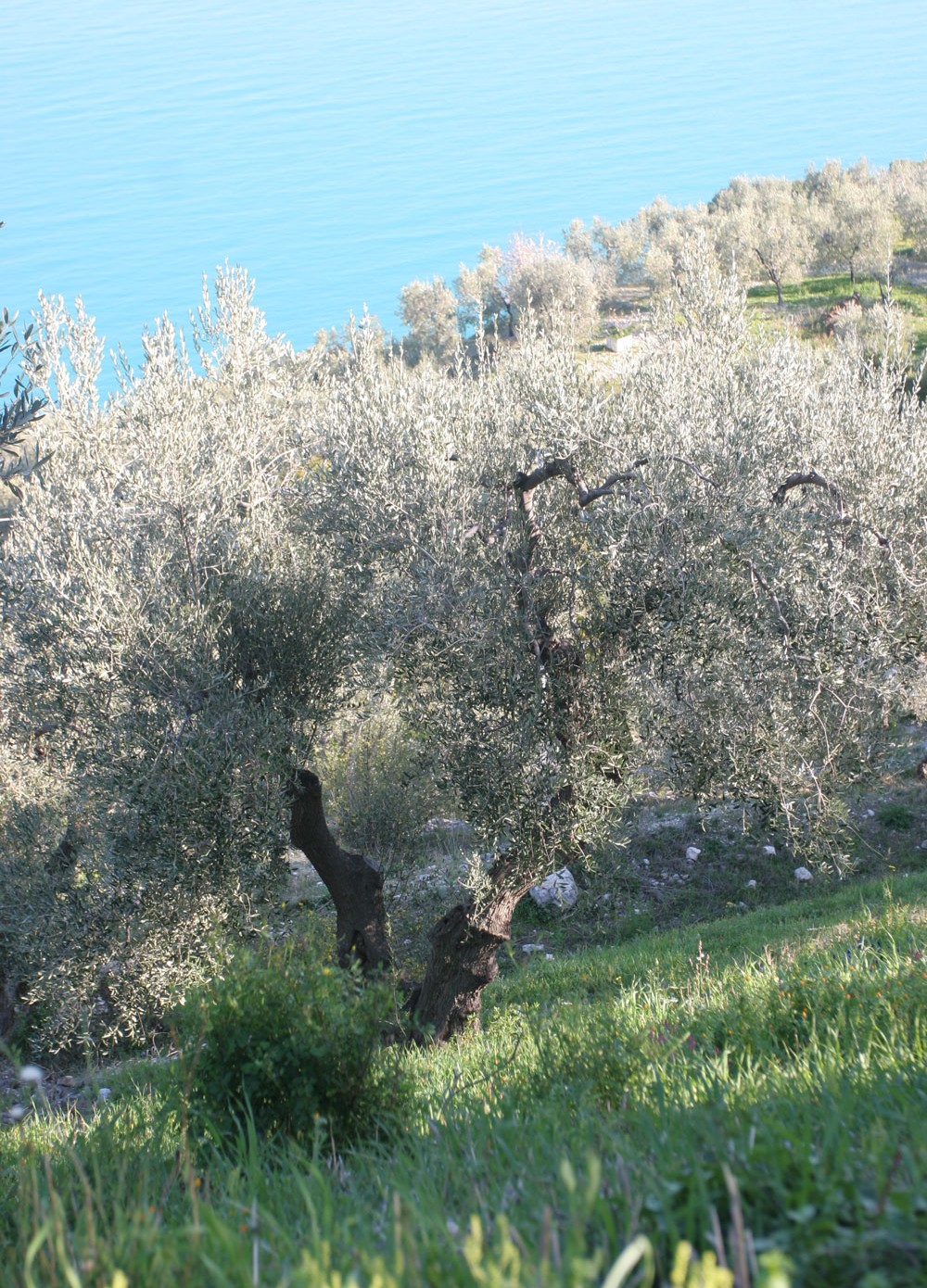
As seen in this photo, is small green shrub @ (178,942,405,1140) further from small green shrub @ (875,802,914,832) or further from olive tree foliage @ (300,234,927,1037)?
small green shrub @ (875,802,914,832)

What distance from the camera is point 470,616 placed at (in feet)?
24.8

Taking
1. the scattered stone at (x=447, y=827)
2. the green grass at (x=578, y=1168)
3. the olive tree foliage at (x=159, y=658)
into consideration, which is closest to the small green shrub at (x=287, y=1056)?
the green grass at (x=578, y=1168)

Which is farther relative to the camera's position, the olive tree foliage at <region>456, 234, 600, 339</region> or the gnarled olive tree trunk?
the olive tree foliage at <region>456, 234, 600, 339</region>

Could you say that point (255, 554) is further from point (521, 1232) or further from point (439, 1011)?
point (521, 1232)

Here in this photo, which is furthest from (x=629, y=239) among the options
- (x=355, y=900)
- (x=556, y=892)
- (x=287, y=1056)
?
(x=287, y=1056)

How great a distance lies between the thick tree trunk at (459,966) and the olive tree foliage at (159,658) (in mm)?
1817

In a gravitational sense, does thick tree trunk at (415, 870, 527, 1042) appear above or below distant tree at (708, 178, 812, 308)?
below

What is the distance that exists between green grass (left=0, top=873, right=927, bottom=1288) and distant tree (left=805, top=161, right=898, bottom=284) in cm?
4264

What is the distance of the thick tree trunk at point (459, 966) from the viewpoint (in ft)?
29.4

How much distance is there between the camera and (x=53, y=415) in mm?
9484

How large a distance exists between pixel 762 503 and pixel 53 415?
6475 millimetres

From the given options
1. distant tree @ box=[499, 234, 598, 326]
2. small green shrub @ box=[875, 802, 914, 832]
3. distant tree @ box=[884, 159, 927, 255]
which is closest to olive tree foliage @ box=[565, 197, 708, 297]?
distant tree @ box=[499, 234, 598, 326]

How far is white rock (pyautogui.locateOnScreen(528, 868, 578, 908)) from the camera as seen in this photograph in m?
16.0

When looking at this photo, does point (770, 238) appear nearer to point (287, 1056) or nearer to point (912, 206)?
point (912, 206)
